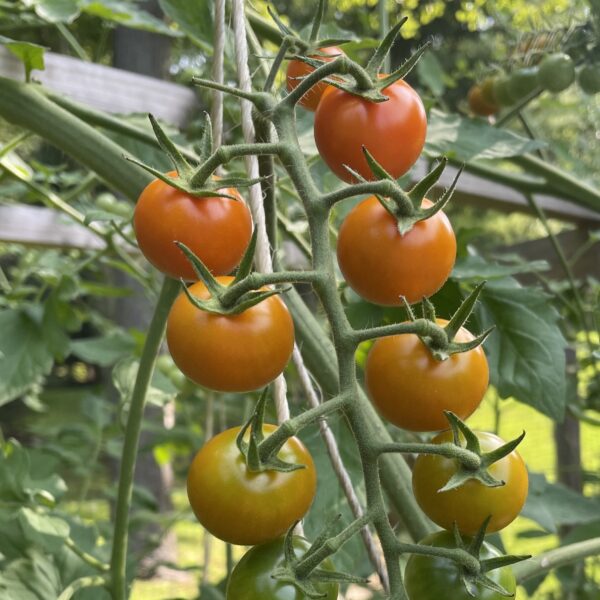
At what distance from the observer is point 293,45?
1.41 feet

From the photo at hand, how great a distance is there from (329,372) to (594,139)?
3.96 ft

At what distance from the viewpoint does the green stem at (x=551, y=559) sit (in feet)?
1.76

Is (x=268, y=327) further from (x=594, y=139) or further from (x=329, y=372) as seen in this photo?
(x=594, y=139)

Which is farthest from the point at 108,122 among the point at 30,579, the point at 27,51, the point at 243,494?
the point at 243,494

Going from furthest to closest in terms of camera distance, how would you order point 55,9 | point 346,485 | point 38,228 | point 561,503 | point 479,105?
point 38,228 < point 479,105 < point 561,503 < point 55,9 < point 346,485

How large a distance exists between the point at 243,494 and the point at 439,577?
10 cm

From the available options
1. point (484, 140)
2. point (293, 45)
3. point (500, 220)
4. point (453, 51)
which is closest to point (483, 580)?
point (293, 45)

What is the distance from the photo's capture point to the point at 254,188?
0.44 m

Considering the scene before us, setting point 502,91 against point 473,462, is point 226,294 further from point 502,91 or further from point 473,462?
point 502,91

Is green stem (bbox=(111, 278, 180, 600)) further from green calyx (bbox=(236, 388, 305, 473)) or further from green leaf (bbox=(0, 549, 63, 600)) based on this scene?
green calyx (bbox=(236, 388, 305, 473))

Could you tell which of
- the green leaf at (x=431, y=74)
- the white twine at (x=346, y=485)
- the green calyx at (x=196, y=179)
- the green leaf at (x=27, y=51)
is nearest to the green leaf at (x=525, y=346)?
the white twine at (x=346, y=485)

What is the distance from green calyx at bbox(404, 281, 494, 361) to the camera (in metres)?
0.32

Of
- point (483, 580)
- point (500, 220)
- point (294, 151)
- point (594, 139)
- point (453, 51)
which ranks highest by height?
point (294, 151)

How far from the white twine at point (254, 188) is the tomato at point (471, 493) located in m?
0.09
